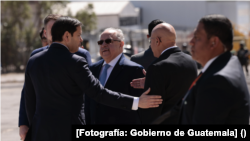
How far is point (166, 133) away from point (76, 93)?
1153 millimetres

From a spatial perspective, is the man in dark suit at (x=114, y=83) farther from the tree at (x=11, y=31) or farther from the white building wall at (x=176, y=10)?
the white building wall at (x=176, y=10)

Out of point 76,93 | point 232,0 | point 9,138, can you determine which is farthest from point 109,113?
point 232,0

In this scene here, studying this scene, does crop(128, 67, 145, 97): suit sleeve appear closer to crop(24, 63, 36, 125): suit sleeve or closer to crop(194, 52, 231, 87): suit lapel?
crop(24, 63, 36, 125): suit sleeve

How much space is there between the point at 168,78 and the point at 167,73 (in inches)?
1.9

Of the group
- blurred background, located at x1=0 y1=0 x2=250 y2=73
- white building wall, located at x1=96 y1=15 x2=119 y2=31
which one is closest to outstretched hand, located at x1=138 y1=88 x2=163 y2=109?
blurred background, located at x1=0 y1=0 x2=250 y2=73

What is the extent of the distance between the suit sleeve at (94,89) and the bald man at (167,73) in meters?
Answer: 0.22

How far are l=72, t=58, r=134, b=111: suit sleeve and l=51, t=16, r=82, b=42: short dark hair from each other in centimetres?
32

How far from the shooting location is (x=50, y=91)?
3.22 m

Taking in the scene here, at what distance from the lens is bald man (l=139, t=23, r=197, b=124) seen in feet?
10.7

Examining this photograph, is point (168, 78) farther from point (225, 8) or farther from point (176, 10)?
point (176, 10)

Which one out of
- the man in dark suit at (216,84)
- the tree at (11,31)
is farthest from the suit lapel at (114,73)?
the tree at (11,31)

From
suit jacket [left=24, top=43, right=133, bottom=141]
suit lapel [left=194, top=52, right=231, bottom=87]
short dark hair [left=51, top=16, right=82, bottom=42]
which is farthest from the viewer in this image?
short dark hair [left=51, top=16, right=82, bottom=42]

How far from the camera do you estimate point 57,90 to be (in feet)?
10.5

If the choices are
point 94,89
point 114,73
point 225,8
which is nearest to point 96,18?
point 225,8
